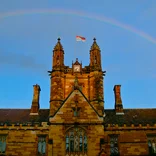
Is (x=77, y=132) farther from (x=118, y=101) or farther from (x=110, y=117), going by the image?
(x=118, y=101)

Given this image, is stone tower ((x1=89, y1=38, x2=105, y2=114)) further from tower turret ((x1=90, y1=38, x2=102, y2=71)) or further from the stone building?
the stone building

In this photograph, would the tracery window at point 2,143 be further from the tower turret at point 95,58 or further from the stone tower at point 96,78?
the tower turret at point 95,58

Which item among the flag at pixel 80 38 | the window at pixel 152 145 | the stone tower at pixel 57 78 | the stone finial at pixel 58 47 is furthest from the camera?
the stone finial at pixel 58 47

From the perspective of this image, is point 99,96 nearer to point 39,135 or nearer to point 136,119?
point 136,119

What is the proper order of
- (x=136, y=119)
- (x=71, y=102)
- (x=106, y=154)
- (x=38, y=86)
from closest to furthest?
(x=106, y=154)
(x=71, y=102)
(x=136, y=119)
(x=38, y=86)

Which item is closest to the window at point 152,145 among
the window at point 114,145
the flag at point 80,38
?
the window at point 114,145

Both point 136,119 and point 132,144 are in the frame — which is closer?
point 132,144

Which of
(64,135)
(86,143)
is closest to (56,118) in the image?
(64,135)

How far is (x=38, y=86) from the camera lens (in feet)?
Answer: 133

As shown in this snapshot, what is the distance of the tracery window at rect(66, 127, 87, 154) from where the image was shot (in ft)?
105

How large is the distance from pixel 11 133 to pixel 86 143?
8.27 metres

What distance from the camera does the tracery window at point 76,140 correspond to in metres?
32.2

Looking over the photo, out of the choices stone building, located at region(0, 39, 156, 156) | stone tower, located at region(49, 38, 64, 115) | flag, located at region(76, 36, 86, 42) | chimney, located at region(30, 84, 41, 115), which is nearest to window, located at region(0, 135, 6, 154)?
stone building, located at region(0, 39, 156, 156)

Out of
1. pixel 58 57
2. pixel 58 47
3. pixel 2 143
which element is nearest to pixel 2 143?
pixel 2 143
